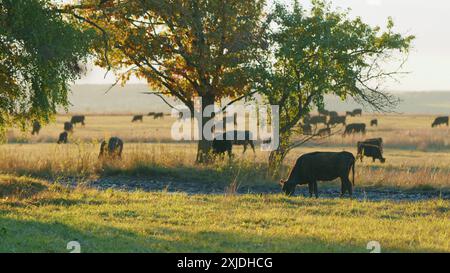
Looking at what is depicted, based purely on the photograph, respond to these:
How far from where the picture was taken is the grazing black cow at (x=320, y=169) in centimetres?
2319

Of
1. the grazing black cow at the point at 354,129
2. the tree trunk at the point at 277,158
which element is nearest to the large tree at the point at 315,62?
the tree trunk at the point at 277,158

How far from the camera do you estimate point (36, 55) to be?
65.9 ft

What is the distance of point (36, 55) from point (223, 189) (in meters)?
8.28

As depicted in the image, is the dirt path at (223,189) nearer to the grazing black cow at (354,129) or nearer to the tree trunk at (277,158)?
the tree trunk at (277,158)

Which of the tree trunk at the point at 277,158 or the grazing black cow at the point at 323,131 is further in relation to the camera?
the grazing black cow at the point at 323,131

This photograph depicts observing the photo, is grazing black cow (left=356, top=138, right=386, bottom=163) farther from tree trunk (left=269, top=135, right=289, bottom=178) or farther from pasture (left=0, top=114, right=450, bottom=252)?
tree trunk (left=269, top=135, right=289, bottom=178)

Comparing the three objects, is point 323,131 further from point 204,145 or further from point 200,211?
point 200,211

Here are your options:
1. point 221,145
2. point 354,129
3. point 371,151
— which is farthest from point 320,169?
point 354,129

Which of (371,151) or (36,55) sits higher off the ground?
(36,55)

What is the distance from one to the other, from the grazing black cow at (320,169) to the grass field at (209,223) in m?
2.43

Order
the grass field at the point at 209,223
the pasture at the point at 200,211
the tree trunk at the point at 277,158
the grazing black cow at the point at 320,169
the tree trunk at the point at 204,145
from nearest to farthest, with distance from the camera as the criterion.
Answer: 1. the grass field at the point at 209,223
2. the pasture at the point at 200,211
3. the grazing black cow at the point at 320,169
4. the tree trunk at the point at 277,158
5. the tree trunk at the point at 204,145

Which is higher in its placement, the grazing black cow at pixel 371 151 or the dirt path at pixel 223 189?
the grazing black cow at pixel 371 151
